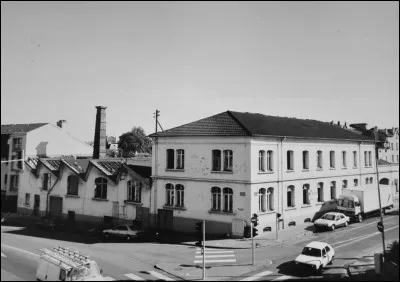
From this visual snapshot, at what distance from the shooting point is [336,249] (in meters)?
27.1

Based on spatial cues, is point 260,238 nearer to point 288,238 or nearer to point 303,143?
point 288,238

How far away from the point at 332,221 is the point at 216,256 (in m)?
14.2

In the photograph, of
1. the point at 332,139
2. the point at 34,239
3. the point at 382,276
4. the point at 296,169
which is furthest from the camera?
the point at 332,139

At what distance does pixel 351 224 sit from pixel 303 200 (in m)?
5.54

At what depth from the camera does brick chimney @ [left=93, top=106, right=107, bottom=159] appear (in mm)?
45062

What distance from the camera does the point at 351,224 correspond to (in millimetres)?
36688

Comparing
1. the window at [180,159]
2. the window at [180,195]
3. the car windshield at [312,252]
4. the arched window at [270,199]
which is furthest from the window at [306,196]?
the car windshield at [312,252]

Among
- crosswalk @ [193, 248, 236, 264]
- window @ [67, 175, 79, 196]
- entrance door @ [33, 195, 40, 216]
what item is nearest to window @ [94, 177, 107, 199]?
window @ [67, 175, 79, 196]

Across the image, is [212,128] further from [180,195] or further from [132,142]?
[132,142]

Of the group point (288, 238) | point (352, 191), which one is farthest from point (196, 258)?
point (352, 191)

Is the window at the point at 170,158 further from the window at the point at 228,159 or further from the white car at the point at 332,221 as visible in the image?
Result: the white car at the point at 332,221

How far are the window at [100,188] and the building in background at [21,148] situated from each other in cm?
1090

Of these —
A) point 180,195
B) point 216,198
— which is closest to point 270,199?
point 216,198

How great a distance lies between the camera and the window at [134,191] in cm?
3666
